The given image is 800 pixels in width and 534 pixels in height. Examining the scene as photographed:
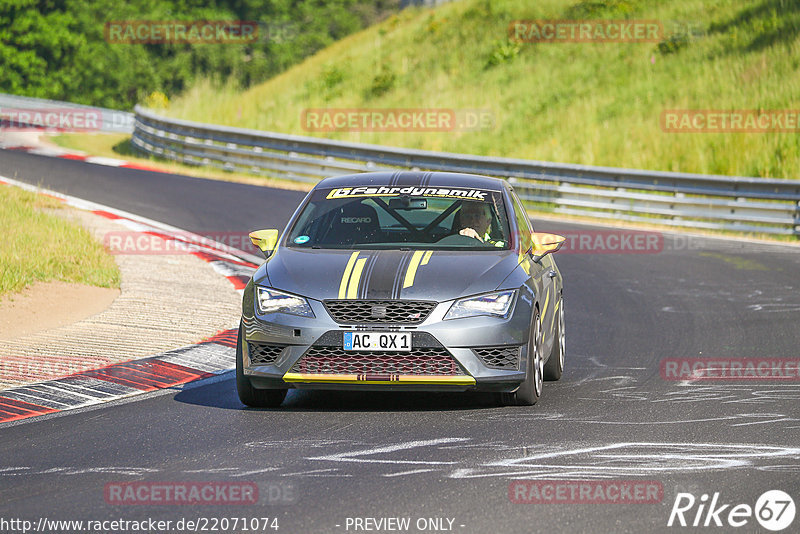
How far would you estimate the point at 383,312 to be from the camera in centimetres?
746

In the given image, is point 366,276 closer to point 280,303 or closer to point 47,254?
point 280,303

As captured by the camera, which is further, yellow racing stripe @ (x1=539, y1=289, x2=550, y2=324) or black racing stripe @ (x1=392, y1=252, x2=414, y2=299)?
yellow racing stripe @ (x1=539, y1=289, x2=550, y2=324)

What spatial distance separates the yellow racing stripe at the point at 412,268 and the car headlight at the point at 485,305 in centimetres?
32

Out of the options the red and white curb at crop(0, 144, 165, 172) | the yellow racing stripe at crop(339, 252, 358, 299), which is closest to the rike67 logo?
the yellow racing stripe at crop(339, 252, 358, 299)

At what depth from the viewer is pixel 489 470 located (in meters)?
6.27

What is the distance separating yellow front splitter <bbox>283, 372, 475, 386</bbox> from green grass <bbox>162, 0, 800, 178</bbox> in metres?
19.8

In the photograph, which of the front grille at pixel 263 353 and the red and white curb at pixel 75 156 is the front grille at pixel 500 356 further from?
the red and white curb at pixel 75 156

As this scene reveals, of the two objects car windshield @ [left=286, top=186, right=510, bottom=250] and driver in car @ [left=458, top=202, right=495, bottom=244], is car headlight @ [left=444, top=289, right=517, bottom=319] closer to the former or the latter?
car windshield @ [left=286, top=186, right=510, bottom=250]

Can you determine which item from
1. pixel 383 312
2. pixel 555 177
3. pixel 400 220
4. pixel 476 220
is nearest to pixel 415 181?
pixel 400 220

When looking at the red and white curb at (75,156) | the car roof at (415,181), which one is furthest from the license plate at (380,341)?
the red and white curb at (75,156)

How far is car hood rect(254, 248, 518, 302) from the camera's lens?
7.56 metres

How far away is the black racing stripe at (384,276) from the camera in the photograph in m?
7.51

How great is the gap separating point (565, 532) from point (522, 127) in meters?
29.9

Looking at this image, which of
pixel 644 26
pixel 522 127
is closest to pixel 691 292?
pixel 522 127
